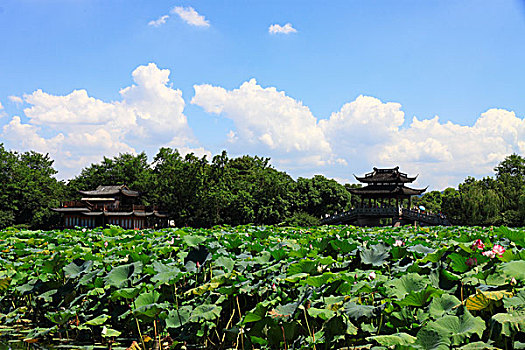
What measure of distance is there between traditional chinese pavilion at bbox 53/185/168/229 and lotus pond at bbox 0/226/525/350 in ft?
104

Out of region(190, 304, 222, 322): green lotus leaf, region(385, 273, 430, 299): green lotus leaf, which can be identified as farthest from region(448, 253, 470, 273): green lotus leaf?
region(190, 304, 222, 322): green lotus leaf

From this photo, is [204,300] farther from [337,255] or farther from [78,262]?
[78,262]

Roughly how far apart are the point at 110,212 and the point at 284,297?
35.4m

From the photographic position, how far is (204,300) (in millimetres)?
4094

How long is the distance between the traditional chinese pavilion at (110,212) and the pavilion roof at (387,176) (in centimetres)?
1742

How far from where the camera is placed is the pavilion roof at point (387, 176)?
3681 centimetres

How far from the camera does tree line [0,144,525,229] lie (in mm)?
36406

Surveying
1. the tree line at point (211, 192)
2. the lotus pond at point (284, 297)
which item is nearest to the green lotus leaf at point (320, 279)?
the lotus pond at point (284, 297)

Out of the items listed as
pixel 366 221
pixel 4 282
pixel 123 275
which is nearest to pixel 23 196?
pixel 366 221

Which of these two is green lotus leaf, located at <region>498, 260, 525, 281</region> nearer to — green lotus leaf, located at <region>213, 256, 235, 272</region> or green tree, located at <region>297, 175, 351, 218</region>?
green lotus leaf, located at <region>213, 256, 235, 272</region>

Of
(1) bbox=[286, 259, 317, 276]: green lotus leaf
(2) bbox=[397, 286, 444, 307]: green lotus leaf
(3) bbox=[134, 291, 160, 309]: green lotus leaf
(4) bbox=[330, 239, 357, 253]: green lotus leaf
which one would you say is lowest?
(3) bbox=[134, 291, 160, 309]: green lotus leaf

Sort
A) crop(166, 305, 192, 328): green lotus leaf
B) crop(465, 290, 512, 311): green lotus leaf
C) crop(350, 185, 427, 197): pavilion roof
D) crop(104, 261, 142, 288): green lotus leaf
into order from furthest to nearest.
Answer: crop(350, 185, 427, 197): pavilion roof < crop(104, 261, 142, 288): green lotus leaf < crop(166, 305, 192, 328): green lotus leaf < crop(465, 290, 512, 311): green lotus leaf

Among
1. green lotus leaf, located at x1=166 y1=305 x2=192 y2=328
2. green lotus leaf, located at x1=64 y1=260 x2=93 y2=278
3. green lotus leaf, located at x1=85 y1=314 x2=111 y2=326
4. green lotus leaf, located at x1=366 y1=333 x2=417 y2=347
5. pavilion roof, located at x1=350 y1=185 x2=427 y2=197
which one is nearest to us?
green lotus leaf, located at x1=366 y1=333 x2=417 y2=347

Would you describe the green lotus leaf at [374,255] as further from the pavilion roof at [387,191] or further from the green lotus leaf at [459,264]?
the pavilion roof at [387,191]
